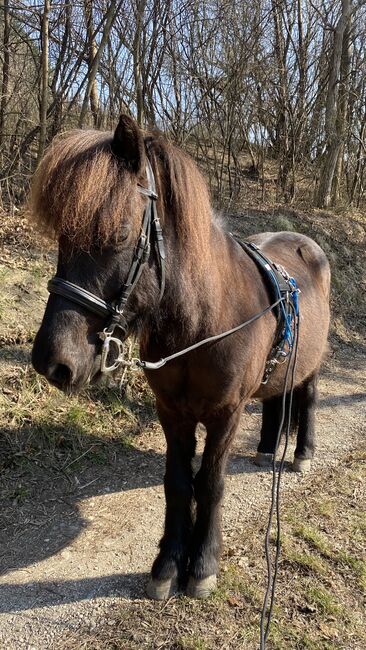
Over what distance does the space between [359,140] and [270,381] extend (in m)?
9.74

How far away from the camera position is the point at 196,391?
2.42 m

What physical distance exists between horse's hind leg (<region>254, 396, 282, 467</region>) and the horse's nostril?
249 centimetres

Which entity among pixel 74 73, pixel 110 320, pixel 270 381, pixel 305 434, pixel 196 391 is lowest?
pixel 305 434

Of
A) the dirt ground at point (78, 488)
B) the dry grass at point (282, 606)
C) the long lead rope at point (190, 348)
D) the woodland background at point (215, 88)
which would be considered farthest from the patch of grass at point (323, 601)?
the woodland background at point (215, 88)

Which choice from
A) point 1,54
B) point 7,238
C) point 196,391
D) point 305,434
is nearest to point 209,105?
point 1,54

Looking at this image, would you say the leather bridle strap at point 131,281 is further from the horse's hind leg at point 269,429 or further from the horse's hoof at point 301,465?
the horse's hoof at point 301,465

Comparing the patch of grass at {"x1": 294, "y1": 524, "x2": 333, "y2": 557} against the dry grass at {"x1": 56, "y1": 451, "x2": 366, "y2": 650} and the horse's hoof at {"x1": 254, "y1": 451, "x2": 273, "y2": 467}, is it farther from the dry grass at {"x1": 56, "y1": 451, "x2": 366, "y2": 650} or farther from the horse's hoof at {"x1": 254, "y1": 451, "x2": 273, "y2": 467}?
the horse's hoof at {"x1": 254, "y1": 451, "x2": 273, "y2": 467}

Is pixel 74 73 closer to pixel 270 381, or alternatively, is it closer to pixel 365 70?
pixel 270 381

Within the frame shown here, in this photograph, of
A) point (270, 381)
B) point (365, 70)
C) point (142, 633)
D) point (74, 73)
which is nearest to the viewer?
point (142, 633)

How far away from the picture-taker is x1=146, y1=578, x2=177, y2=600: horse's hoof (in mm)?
2609

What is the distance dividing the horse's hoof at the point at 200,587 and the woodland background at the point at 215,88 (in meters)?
4.61

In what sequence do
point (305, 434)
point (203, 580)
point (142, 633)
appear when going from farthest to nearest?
point (305, 434)
point (203, 580)
point (142, 633)

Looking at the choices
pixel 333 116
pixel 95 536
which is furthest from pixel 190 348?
pixel 333 116

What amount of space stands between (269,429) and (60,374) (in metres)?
2.61
